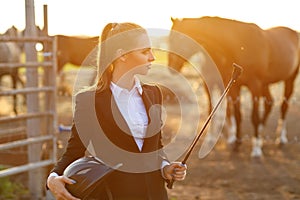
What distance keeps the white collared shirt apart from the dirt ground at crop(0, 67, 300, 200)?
3318 mm

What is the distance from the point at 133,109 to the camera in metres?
2.25

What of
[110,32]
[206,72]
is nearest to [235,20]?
[206,72]

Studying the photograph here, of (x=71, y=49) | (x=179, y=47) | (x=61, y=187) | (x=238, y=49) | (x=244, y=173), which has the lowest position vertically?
(x=71, y=49)

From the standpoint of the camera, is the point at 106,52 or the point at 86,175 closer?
the point at 86,175

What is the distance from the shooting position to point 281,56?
28.5 ft

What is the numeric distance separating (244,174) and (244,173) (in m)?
0.05

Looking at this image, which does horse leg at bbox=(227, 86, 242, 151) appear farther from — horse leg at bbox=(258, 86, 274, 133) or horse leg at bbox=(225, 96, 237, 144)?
horse leg at bbox=(258, 86, 274, 133)

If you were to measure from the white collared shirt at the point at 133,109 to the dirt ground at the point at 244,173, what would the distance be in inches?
131

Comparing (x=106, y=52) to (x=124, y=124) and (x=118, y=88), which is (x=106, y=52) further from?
(x=124, y=124)

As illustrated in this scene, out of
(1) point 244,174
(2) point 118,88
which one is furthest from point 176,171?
(1) point 244,174

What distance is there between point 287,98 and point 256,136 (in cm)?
182

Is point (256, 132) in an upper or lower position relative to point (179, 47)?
lower

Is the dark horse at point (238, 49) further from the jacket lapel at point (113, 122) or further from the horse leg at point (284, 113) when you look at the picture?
the jacket lapel at point (113, 122)

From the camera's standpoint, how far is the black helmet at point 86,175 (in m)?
2.08
